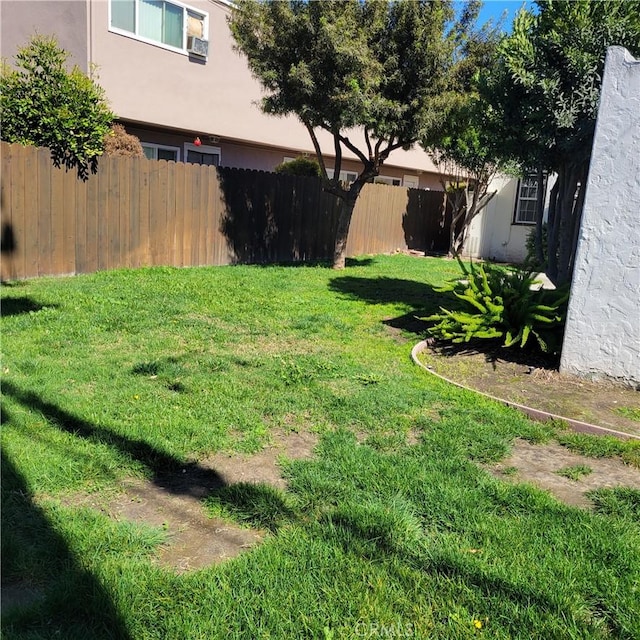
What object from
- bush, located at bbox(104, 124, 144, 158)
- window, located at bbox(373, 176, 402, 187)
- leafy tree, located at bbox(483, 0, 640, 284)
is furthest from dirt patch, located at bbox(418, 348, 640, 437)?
window, located at bbox(373, 176, 402, 187)

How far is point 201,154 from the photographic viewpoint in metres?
16.0

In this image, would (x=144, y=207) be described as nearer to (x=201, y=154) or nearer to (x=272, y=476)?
(x=201, y=154)

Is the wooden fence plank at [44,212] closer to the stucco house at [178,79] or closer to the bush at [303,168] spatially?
the stucco house at [178,79]

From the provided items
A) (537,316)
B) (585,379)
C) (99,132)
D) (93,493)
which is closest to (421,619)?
(93,493)

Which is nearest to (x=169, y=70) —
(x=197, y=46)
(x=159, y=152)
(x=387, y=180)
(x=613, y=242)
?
(x=197, y=46)

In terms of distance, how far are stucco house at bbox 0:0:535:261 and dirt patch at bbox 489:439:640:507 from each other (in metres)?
10.6

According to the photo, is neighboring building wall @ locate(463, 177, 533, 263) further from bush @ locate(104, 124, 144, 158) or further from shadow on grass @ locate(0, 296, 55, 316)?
shadow on grass @ locate(0, 296, 55, 316)

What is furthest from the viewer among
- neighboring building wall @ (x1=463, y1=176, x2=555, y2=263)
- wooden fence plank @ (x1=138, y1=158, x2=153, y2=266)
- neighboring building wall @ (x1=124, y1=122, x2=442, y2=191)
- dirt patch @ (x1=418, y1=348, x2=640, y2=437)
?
neighboring building wall @ (x1=463, y1=176, x2=555, y2=263)

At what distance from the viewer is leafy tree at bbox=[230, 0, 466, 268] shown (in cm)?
1003

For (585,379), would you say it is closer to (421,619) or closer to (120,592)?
(421,619)

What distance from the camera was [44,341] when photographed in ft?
19.2

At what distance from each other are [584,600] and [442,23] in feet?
34.2

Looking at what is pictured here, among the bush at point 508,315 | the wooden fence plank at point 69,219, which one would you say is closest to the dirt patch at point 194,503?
the bush at point 508,315

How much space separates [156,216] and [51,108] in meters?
3.03
